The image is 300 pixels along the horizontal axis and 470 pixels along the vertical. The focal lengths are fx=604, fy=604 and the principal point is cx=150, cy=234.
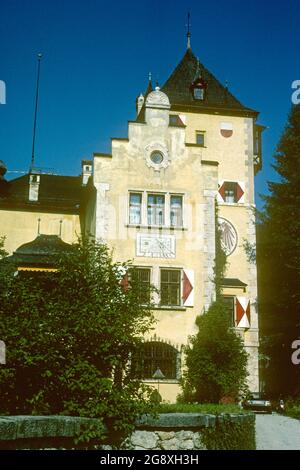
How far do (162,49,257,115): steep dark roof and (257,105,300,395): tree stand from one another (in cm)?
348

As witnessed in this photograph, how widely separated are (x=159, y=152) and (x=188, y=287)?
600 cm

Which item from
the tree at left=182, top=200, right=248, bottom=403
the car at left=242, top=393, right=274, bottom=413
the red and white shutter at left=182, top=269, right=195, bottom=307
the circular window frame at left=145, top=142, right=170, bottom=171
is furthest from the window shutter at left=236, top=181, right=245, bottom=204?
the car at left=242, top=393, right=274, bottom=413

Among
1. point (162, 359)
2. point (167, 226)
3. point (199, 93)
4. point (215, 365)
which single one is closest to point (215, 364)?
point (215, 365)

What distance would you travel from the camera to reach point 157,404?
9.40 metres

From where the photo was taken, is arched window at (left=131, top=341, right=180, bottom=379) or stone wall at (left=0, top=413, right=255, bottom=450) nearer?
stone wall at (left=0, top=413, right=255, bottom=450)

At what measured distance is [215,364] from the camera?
71.1 ft

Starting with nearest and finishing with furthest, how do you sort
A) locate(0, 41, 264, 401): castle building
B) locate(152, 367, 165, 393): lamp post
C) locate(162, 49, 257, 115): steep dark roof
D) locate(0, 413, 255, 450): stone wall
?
locate(0, 413, 255, 450): stone wall < locate(152, 367, 165, 393): lamp post < locate(0, 41, 264, 401): castle building < locate(162, 49, 257, 115): steep dark roof

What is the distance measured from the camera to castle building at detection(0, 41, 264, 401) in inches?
952

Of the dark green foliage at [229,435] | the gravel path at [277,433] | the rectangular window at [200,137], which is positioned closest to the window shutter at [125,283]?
the dark green foliage at [229,435]

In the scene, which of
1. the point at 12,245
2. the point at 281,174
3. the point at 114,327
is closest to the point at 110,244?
the point at 12,245

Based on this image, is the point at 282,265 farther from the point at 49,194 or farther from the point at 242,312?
the point at 49,194

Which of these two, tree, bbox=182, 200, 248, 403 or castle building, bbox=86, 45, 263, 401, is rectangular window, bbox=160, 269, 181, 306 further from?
tree, bbox=182, 200, 248, 403

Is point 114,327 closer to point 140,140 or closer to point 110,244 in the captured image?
point 110,244

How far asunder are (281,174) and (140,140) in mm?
9216
